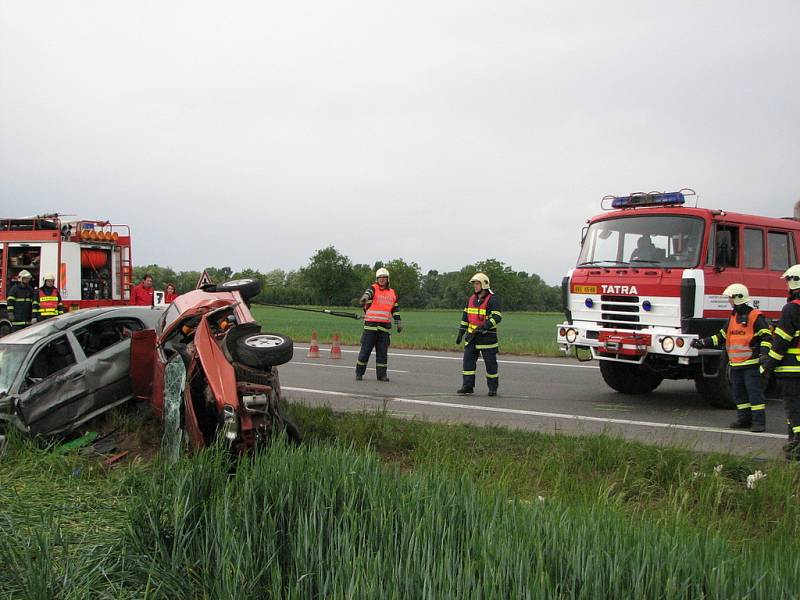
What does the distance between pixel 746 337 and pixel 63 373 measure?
284 inches

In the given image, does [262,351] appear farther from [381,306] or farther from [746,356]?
[381,306]

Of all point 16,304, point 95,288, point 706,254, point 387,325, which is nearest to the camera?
point 706,254

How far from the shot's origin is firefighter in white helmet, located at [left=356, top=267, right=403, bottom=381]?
12938 mm

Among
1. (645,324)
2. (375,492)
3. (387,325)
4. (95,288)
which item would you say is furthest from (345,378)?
(375,492)

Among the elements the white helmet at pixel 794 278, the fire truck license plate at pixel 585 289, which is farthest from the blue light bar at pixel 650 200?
the white helmet at pixel 794 278

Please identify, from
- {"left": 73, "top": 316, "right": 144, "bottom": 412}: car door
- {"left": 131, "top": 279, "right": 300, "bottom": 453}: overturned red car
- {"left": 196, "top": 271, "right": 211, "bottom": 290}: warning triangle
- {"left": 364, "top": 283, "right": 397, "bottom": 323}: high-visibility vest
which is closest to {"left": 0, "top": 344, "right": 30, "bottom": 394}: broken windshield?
{"left": 73, "top": 316, "right": 144, "bottom": 412}: car door

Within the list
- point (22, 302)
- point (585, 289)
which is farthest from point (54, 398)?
point (22, 302)

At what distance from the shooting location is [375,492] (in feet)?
13.2

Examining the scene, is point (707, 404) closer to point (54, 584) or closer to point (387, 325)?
point (387, 325)

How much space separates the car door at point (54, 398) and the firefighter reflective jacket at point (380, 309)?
610cm

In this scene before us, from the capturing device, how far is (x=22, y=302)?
15.2 metres

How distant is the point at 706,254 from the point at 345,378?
6.59 metres

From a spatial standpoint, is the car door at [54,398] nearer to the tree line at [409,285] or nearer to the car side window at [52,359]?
the car side window at [52,359]

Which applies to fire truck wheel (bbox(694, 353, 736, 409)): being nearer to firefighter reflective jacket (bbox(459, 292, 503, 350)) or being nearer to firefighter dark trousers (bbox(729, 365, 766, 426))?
firefighter dark trousers (bbox(729, 365, 766, 426))
